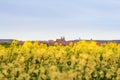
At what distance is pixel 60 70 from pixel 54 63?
625mm

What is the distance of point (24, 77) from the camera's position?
29.0 ft

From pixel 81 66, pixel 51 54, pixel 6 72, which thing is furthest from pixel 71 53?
pixel 6 72

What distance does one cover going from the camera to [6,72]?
358 inches

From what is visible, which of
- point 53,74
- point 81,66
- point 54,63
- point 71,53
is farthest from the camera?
point 71,53

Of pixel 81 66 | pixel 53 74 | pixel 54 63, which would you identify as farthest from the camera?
pixel 54 63

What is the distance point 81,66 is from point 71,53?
1.43m

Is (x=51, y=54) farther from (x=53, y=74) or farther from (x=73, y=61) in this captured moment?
(x=53, y=74)

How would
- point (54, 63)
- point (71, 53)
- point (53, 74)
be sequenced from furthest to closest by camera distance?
point (71, 53) < point (54, 63) < point (53, 74)

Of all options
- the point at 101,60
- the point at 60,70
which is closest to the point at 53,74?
the point at 60,70

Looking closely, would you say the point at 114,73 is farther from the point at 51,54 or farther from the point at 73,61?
the point at 51,54

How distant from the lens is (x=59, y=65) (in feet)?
30.6

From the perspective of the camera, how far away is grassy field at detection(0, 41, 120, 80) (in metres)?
8.77

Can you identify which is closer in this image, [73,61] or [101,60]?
[73,61]

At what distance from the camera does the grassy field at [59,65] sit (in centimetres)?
877
